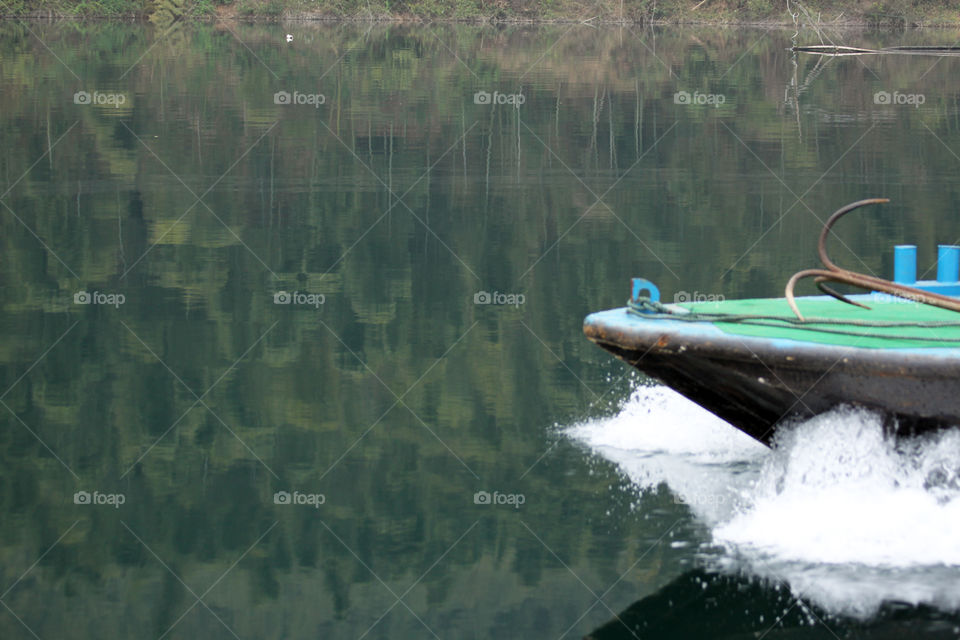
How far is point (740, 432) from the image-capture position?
8398 mm

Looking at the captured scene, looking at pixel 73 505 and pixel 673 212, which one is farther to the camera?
pixel 673 212

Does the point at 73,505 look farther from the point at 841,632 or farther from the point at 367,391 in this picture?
the point at 841,632

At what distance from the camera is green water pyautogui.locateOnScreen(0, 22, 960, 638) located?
6719 millimetres

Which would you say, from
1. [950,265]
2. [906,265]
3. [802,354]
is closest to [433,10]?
[950,265]

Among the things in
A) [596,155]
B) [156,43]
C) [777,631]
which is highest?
[156,43]

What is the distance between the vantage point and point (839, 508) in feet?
23.0

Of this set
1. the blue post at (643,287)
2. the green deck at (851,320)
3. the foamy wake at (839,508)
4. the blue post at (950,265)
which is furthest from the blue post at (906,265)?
the blue post at (643,287)

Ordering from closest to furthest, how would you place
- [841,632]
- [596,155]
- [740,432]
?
1. [841,632]
2. [740,432]
3. [596,155]

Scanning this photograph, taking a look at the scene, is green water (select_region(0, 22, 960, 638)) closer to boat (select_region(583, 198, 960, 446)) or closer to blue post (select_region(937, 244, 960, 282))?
boat (select_region(583, 198, 960, 446))

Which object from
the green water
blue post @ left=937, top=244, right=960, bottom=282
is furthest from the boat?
the green water

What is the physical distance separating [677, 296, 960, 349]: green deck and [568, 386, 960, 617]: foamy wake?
14.7 inches

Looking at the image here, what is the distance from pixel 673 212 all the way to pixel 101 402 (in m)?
8.39

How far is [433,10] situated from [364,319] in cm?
4544

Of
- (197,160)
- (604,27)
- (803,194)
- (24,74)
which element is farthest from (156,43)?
(803,194)
